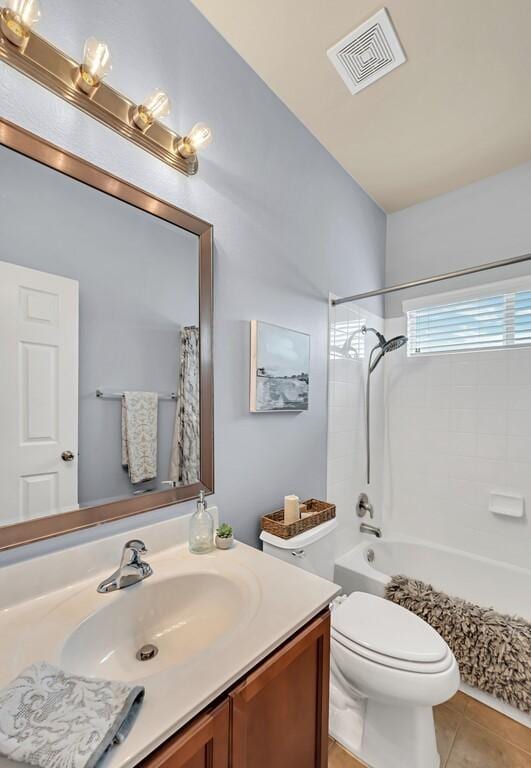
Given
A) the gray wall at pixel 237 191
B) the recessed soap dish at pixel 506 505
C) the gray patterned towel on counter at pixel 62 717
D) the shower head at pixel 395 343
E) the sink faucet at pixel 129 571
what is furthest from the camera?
the shower head at pixel 395 343

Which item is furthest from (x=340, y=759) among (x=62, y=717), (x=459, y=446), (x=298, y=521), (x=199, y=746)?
(x=459, y=446)

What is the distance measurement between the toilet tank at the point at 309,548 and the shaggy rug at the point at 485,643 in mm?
487

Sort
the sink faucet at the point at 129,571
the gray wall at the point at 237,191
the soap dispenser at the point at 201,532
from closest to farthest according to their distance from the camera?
the sink faucet at the point at 129,571, the gray wall at the point at 237,191, the soap dispenser at the point at 201,532

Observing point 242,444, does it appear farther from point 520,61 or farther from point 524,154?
point 524,154

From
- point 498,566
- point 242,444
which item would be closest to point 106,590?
point 242,444

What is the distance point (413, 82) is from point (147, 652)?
2.33 m

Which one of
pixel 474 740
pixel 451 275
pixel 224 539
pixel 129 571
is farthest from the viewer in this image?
pixel 451 275

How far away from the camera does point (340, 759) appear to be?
1314mm

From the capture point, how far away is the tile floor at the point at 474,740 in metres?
1.30

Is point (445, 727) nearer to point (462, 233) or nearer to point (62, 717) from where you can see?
point (62, 717)

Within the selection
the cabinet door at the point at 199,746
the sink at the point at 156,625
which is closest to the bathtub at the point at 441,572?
the sink at the point at 156,625

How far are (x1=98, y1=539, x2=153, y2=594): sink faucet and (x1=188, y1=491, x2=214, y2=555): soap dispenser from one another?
186mm

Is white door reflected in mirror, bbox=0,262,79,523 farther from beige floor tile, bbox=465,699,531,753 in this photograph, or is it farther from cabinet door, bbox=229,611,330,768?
beige floor tile, bbox=465,699,531,753

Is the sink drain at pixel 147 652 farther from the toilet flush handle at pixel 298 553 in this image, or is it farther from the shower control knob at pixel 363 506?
the shower control knob at pixel 363 506
